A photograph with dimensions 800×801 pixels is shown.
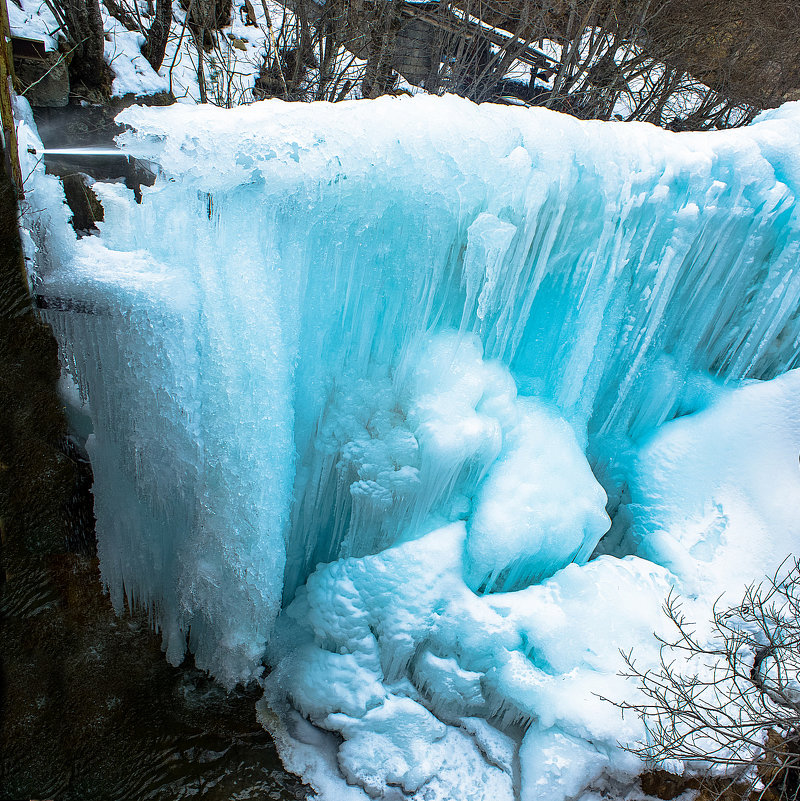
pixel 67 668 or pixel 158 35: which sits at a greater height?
pixel 158 35

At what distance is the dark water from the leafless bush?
1666 mm

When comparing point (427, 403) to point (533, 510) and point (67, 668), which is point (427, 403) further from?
point (67, 668)

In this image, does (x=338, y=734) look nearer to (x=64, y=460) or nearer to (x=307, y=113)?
(x=64, y=460)

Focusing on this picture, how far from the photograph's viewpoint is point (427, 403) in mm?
2881

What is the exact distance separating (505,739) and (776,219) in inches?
125

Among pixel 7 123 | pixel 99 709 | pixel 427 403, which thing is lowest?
pixel 99 709

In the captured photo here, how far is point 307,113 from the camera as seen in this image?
7.88 feet

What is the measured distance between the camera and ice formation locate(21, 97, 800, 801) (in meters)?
2.31

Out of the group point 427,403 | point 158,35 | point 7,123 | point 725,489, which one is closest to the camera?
point 7,123

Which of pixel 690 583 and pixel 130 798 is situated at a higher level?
pixel 690 583

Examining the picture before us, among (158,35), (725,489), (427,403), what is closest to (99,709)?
(427,403)

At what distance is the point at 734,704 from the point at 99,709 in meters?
2.99

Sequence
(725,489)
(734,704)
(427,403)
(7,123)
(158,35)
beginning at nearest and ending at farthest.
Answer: (7,123) → (734,704) → (427,403) → (725,489) → (158,35)

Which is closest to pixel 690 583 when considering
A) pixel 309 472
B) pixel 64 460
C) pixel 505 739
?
pixel 505 739
